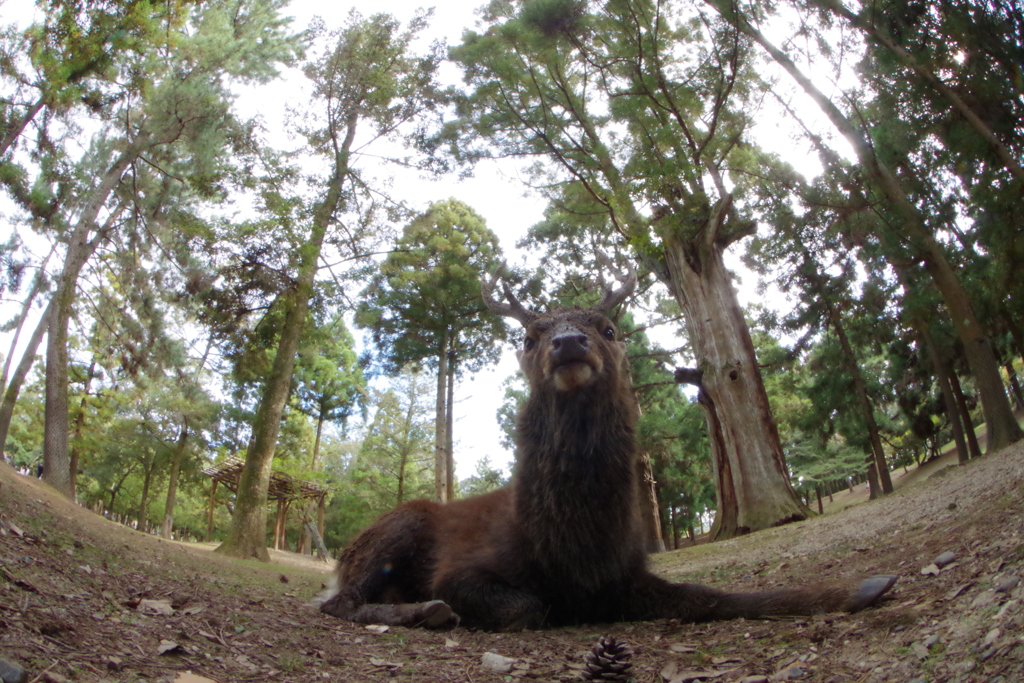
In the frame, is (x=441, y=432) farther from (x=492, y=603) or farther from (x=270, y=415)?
(x=492, y=603)

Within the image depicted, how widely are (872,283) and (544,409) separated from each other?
1231 centimetres

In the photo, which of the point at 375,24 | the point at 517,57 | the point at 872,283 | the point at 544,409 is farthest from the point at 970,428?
the point at 375,24

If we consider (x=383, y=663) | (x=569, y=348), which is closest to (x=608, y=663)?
(x=383, y=663)

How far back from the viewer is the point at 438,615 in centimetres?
339

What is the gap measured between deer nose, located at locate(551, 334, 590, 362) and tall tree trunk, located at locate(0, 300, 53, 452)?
12.5 meters

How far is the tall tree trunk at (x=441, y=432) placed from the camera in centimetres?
1368

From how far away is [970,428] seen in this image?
13.1m

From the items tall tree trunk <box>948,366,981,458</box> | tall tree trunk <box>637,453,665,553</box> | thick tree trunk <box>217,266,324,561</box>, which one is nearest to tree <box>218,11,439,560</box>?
thick tree trunk <box>217,266,324,561</box>

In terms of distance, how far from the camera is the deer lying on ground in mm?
3395

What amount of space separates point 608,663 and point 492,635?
1.19 m

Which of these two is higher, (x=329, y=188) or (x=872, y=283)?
(x=329, y=188)

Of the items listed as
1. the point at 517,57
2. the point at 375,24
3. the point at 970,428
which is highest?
the point at 375,24

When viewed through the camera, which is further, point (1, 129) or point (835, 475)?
point (835, 475)

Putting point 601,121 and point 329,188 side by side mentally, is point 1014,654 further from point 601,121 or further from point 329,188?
point 329,188
